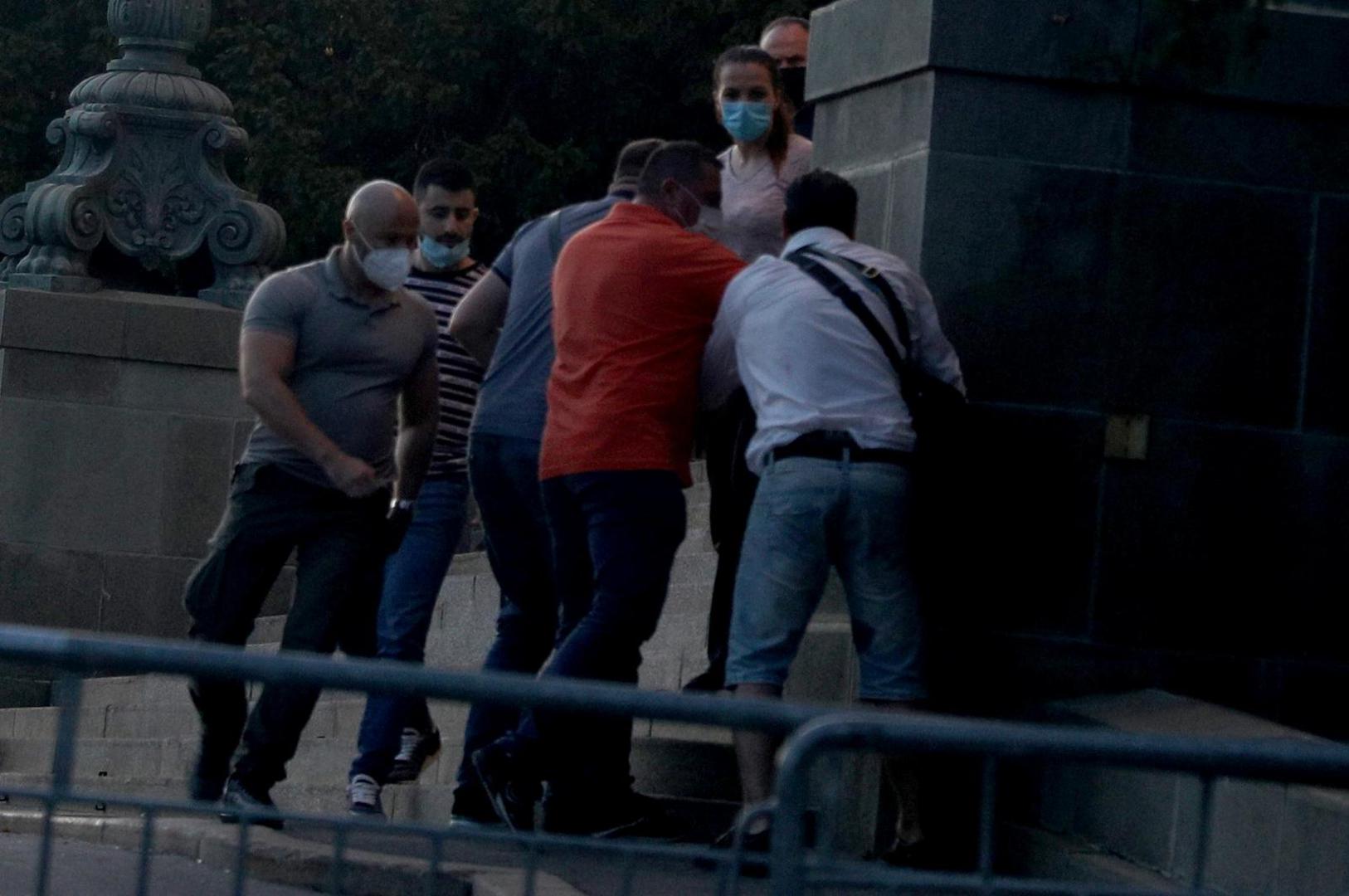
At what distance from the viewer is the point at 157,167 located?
13.8m

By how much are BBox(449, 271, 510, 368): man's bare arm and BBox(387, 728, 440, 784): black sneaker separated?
51.2 inches

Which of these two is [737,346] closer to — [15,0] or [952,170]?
[952,170]

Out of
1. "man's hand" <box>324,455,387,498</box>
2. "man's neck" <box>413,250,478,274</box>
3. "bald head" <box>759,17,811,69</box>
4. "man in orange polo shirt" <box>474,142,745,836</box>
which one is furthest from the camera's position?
"bald head" <box>759,17,811,69</box>

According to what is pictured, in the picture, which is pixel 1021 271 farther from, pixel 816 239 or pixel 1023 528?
pixel 816 239

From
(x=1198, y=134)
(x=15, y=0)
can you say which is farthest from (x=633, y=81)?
(x=1198, y=134)

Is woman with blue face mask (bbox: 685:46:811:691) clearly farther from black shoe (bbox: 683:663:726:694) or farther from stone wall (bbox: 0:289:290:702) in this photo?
stone wall (bbox: 0:289:290:702)

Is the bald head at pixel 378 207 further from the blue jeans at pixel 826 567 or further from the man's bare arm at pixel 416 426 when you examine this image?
the blue jeans at pixel 826 567

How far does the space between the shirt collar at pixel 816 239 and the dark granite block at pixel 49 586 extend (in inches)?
279

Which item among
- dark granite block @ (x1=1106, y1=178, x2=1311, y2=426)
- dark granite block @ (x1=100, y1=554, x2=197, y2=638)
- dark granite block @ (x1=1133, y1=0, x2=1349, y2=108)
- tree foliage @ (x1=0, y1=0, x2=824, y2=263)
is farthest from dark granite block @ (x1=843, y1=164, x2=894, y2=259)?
tree foliage @ (x1=0, y1=0, x2=824, y2=263)

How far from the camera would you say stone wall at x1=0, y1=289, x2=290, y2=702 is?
12.9 m

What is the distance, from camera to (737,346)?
6422 millimetres

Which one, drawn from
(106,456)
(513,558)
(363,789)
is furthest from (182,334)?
(513,558)

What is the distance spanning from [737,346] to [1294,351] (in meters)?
1.75

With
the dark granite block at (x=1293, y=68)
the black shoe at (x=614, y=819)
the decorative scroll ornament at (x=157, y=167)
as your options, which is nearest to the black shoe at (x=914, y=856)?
the black shoe at (x=614, y=819)
